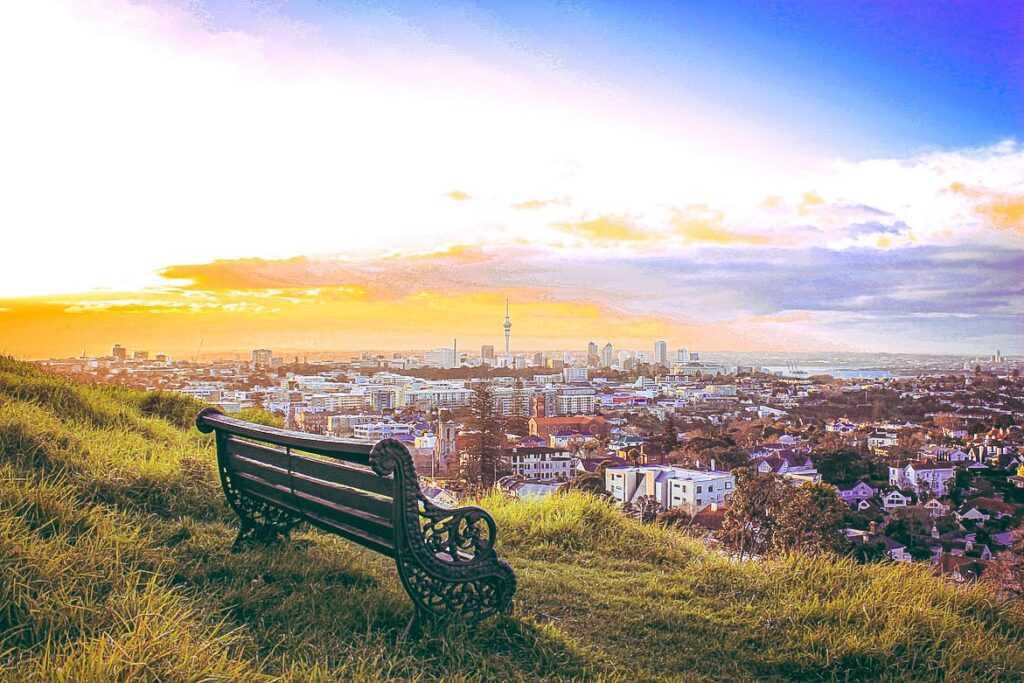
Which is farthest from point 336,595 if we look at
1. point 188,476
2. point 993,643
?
point 993,643

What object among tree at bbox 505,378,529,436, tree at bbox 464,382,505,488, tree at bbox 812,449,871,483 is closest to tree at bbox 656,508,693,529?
tree at bbox 464,382,505,488

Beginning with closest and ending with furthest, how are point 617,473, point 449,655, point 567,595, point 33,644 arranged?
point 33,644 < point 449,655 < point 567,595 < point 617,473

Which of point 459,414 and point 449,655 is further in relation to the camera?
point 459,414

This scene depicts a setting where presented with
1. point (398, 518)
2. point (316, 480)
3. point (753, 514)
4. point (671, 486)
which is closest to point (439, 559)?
point (398, 518)

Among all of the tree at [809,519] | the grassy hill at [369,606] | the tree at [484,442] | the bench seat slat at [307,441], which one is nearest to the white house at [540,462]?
the tree at [484,442]

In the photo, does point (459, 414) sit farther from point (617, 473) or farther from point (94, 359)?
point (94, 359)

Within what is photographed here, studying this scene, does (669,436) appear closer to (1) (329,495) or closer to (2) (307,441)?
(1) (329,495)
